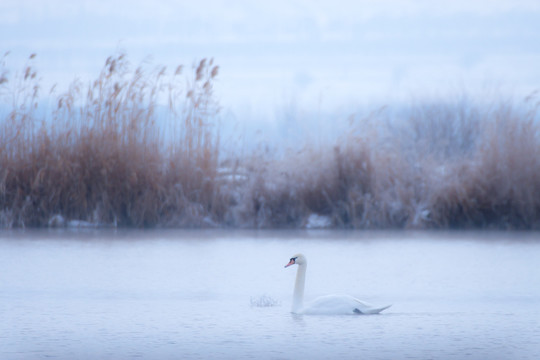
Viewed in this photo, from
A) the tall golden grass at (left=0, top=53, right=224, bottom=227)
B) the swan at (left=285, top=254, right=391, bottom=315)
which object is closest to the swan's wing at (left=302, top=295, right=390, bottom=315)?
the swan at (left=285, top=254, right=391, bottom=315)

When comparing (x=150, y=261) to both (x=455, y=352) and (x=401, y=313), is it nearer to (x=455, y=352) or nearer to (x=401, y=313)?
(x=401, y=313)

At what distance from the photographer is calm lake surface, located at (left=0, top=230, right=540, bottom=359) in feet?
15.8

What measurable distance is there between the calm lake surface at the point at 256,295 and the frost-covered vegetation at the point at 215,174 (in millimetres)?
889

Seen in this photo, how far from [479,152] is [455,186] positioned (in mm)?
778

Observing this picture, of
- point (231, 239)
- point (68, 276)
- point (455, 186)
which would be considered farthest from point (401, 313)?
point (455, 186)

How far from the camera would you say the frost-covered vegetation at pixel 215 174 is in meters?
11.9

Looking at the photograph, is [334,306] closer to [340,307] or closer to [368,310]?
[340,307]

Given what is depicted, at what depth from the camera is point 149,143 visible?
12422 millimetres

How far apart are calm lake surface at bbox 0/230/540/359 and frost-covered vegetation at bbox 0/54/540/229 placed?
89cm

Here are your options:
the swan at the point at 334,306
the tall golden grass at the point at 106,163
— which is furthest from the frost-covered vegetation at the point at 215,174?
the swan at the point at 334,306

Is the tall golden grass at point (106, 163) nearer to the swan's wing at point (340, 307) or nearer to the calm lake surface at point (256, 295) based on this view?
the calm lake surface at point (256, 295)

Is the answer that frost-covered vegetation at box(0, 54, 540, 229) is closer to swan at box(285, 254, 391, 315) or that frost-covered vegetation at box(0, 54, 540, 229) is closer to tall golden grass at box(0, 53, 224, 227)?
tall golden grass at box(0, 53, 224, 227)

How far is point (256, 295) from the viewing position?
6742 mm

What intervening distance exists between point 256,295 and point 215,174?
586cm
